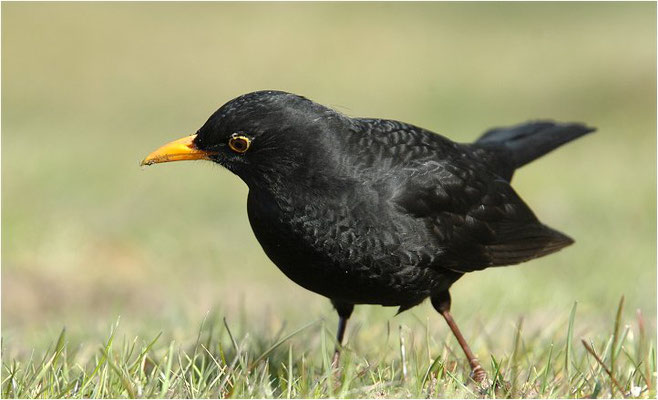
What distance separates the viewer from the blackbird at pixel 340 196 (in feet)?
13.3

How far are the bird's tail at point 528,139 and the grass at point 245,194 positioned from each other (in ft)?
3.48

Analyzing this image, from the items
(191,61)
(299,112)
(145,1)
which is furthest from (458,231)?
(145,1)

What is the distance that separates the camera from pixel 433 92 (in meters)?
20.0

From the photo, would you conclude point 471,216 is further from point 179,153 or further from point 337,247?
point 179,153

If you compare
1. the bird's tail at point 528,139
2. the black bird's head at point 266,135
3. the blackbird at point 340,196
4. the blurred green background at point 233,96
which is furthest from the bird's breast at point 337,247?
the bird's tail at point 528,139

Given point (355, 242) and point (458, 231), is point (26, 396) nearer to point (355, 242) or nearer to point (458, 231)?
point (355, 242)

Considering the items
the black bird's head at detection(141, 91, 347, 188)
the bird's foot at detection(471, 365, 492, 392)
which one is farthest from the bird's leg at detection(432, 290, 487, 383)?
the black bird's head at detection(141, 91, 347, 188)

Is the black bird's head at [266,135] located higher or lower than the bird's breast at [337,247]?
higher

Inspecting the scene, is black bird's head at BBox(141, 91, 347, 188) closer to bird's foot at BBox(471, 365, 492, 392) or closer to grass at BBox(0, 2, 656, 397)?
grass at BBox(0, 2, 656, 397)

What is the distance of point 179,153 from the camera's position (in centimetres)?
427

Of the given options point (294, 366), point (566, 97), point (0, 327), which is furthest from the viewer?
point (566, 97)

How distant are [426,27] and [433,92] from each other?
6.48 m

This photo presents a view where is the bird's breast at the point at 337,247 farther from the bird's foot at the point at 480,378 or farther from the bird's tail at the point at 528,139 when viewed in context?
the bird's tail at the point at 528,139

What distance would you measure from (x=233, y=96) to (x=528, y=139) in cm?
1429
